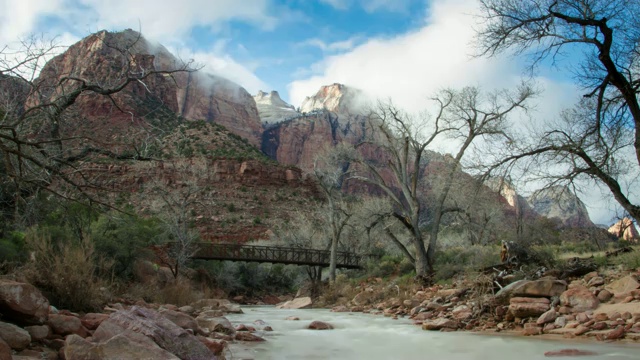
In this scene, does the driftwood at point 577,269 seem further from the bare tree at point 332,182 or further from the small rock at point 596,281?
the bare tree at point 332,182

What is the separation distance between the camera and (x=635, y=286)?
26.3 ft

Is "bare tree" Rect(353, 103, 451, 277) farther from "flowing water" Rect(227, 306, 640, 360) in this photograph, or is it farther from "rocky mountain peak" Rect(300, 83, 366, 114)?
"rocky mountain peak" Rect(300, 83, 366, 114)

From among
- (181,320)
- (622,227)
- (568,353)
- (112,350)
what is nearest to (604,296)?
(568,353)

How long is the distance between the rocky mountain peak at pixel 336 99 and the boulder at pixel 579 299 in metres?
146

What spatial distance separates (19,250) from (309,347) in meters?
8.15

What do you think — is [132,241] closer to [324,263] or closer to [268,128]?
[324,263]

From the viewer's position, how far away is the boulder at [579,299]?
8.03 metres

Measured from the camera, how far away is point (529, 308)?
330 inches

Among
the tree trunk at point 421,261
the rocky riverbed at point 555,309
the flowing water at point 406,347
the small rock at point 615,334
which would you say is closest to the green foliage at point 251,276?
the tree trunk at point 421,261

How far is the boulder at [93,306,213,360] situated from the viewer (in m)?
4.52

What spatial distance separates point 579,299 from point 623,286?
84cm

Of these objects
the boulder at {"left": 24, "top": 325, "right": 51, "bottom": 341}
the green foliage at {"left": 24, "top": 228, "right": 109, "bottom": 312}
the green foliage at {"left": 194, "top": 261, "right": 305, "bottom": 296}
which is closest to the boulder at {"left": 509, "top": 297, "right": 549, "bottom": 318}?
the green foliage at {"left": 24, "top": 228, "right": 109, "bottom": 312}

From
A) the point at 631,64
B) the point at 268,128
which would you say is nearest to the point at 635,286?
the point at 631,64

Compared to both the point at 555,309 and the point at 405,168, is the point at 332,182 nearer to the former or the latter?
the point at 405,168
